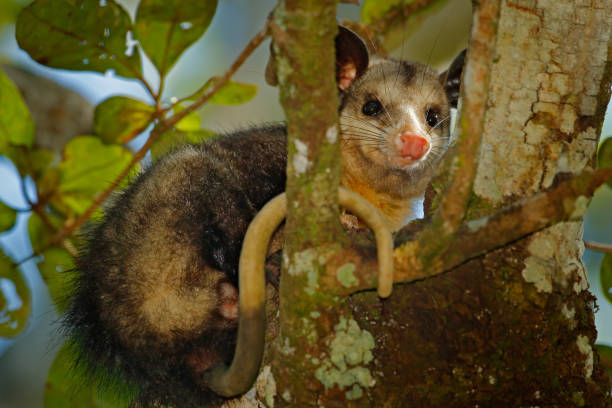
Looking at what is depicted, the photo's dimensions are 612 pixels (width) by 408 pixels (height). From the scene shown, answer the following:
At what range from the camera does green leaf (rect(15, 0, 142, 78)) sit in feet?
8.94

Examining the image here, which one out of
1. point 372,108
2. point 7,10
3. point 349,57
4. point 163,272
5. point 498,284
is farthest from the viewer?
point 7,10

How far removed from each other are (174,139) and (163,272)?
1244 millimetres

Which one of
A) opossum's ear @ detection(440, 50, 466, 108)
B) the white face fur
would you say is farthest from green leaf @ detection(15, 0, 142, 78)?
opossum's ear @ detection(440, 50, 466, 108)

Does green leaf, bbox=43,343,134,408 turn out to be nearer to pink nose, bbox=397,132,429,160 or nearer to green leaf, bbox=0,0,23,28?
pink nose, bbox=397,132,429,160

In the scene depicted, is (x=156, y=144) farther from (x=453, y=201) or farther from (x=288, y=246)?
(x=453, y=201)

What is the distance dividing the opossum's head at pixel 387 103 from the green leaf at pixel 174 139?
82 centimetres

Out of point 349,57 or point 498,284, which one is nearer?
point 498,284

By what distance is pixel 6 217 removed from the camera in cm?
329

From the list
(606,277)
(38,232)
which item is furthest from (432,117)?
(38,232)

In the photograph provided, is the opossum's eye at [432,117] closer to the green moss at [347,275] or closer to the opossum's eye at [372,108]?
the opossum's eye at [372,108]

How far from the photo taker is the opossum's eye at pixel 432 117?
3.37 metres

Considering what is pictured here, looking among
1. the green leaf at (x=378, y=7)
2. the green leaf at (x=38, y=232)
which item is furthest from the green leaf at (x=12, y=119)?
the green leaf at (x=378, y=7)

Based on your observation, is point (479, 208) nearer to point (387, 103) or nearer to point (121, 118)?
point (387, 103)

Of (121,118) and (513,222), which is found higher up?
(513,222)
